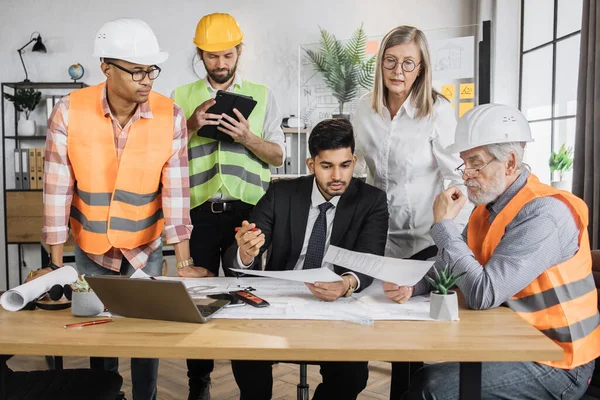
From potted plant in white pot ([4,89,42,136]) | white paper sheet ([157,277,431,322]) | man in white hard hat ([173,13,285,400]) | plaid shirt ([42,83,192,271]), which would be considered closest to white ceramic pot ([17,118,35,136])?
potted plant in white pot ([4,89,42,136])

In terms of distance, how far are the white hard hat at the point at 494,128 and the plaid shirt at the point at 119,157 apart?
1025 millimetres

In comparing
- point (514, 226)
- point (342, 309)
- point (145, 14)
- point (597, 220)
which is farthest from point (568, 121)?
point (145, 14)

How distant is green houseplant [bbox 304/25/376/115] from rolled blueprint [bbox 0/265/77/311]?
11.6ft

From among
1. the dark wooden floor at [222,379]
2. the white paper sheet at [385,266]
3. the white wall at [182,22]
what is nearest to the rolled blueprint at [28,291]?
the white paper sheet at [385,266]

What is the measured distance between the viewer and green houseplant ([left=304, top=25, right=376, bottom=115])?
5.12 metres

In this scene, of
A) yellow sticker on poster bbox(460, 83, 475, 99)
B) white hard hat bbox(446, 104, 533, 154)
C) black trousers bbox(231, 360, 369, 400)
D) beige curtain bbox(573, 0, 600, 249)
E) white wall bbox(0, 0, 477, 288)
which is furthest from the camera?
white wall bbox(0, 0, 477, 288)

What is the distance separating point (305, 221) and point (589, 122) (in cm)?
226

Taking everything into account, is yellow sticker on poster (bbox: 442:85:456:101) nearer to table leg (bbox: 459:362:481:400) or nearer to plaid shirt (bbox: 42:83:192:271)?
plaid shirt (bbox: 42:83:192:271)

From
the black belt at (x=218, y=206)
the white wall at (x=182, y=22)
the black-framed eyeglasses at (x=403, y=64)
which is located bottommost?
the black belt at (x=218, y=206)

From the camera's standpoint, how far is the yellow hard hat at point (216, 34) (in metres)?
2.43

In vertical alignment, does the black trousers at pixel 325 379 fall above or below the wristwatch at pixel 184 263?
below

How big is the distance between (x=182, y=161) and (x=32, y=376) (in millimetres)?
893

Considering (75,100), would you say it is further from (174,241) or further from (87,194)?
(174,241)

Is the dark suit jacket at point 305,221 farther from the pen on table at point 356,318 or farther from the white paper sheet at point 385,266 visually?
the pen on table at point 356,318
